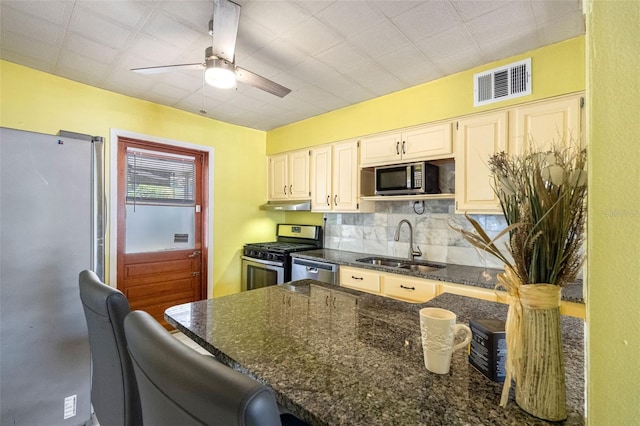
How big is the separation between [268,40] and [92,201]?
5.10 ft

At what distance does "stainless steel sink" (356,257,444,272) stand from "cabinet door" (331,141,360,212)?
1.87 feet

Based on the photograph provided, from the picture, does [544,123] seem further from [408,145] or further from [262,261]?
[262,261]

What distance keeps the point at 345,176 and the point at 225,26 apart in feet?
6.11

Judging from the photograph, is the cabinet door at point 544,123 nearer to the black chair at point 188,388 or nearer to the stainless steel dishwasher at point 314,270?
the stainless steel dishwasher at point 314,270

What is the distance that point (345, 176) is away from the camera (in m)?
3.19

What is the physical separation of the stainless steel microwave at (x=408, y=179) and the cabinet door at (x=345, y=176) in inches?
12.7

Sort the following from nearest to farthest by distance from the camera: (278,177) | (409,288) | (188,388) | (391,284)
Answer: (188,388), (409,288), (391,284), (278,177)

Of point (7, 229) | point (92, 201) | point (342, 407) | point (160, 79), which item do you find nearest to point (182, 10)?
point (160, 79)

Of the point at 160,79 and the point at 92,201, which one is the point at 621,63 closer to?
the point at 92,201

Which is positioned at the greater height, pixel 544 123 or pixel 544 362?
pixel 544 123

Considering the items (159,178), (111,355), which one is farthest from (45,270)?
(159,178)

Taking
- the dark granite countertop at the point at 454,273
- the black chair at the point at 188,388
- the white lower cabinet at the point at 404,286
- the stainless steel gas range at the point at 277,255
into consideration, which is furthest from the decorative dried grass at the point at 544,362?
the stainless steel gas range at the point at 277,255

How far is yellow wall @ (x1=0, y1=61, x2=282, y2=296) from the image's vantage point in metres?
2.31

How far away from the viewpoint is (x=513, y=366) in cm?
62
